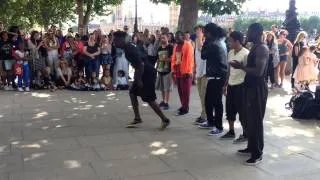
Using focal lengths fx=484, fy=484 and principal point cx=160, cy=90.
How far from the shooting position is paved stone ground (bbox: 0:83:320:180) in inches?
239

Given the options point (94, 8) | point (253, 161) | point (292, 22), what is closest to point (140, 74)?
point (253, 161)

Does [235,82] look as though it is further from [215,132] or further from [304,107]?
[304,107]

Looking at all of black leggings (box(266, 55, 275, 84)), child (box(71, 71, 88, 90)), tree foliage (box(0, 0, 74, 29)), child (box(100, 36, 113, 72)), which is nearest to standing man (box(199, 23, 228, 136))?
black leggings (box(266, 55, 275, 84))

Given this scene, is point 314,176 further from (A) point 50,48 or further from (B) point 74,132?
(A) point 50,48

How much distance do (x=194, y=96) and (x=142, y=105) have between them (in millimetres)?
2078

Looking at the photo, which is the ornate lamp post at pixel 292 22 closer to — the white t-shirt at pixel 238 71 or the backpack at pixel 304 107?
the backpack at pixel 304 107

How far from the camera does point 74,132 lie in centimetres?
848

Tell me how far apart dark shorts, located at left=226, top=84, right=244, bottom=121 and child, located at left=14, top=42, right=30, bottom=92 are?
25.5ft

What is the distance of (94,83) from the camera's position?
46.5ft

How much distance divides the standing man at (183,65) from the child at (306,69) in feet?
14.0

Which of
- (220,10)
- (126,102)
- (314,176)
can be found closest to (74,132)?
(126,102)

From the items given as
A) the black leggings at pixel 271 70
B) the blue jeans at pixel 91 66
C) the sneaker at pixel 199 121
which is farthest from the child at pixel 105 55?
the sneaker at pixel 199 121

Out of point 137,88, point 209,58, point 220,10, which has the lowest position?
point 137,88

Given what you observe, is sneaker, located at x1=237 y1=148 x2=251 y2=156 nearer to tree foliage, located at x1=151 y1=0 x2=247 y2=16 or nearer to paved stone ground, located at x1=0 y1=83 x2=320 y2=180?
paved stone ground, located at x1=0 y1=83 x2=320 y2=180
